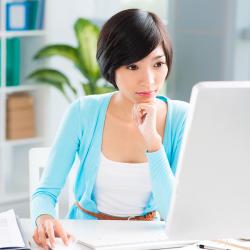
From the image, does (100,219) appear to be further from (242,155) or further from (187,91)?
(187,91)

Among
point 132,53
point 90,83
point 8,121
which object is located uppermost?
point 132,53

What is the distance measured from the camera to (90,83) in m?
3.65

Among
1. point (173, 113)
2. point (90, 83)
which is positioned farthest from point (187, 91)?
point (173, 113)

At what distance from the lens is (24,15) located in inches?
156

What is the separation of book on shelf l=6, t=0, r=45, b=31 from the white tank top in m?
2.14

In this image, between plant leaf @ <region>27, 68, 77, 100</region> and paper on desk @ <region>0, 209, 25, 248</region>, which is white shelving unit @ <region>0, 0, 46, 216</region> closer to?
plant leaf @ <region>27, 68, 77, 100</region>

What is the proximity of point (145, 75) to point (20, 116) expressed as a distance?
2.39 meters

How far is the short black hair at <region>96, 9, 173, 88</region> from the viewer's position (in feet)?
5.85

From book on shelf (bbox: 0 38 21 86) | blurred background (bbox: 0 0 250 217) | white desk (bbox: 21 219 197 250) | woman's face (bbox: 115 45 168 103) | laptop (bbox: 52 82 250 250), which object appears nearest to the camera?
laptop (bbox: 52 82 250 250)

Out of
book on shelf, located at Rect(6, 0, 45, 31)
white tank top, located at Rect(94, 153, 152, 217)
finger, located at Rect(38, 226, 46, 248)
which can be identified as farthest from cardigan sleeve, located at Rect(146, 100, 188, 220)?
book on shelf, located at Rect(6, 0, 45, 31)

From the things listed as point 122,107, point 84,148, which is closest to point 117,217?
point 84,148

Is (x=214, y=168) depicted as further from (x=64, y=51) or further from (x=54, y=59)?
(x=54, y=59)

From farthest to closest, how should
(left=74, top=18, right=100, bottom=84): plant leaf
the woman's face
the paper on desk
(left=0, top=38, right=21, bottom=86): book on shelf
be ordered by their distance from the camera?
1. (left=0, top=38, right=21, bottom=86): book on shelf
2. (left=74, top=18, right=100, bottom=84): plant leaf
3. the woman's face
4. the paper on desk

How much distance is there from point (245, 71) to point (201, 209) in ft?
8.21
